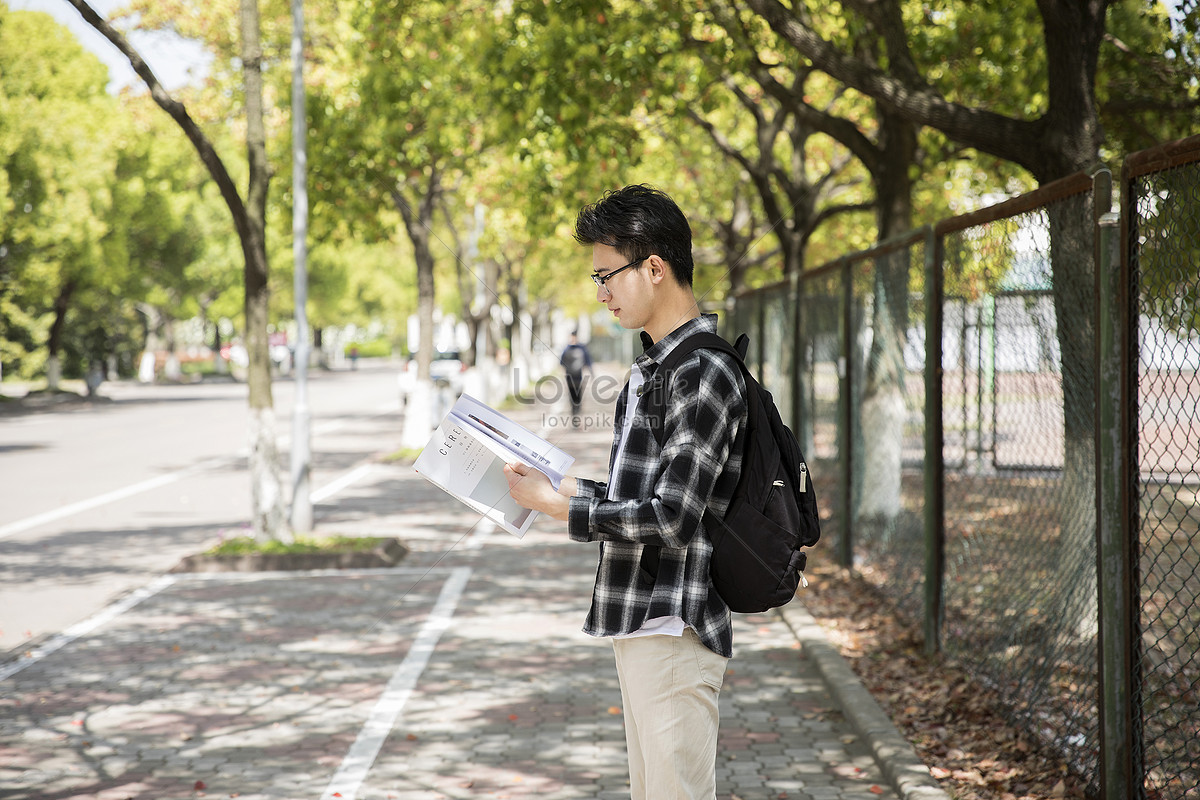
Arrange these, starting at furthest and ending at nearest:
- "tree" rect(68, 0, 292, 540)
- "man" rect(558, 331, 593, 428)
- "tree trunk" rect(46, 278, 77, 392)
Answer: "tree trunk" rect(46, 278, 77, 392) < "man" rect(558, 331, 593, 428) < "tree" rect(68, 0, 292, 540)

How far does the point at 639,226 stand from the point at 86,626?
674 centimetres

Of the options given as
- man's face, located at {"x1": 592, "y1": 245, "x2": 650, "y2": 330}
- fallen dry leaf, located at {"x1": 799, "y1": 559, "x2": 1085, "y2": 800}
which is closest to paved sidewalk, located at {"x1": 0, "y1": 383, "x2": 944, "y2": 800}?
fallen dry leaf, located at {"x1": 799, "y1": 559, "x2": 1085, "y2": 800}

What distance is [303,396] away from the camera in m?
11.7

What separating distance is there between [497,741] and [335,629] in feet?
8.65

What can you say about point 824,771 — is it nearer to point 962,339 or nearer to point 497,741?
point 497,741

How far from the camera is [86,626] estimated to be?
26.4 feet

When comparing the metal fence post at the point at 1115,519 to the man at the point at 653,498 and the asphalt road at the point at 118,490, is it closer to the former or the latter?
the man at the point at 653,498

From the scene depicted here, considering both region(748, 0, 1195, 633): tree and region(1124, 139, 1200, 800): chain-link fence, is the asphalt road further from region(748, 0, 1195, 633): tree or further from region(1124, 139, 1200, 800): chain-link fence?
region(1124, 139, 1200, 800): chain-link fence

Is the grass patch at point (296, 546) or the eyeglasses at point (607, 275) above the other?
the eyeglasses at point (607, 275)

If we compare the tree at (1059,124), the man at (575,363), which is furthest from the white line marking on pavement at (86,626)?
the man at (575,363)

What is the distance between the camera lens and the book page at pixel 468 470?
9.30 feet

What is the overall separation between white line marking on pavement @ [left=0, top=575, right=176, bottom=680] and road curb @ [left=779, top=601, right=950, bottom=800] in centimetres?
473

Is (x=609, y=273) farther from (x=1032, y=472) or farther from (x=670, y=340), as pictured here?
(x=1032, y=472)

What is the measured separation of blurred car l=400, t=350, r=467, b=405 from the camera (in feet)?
76.6
